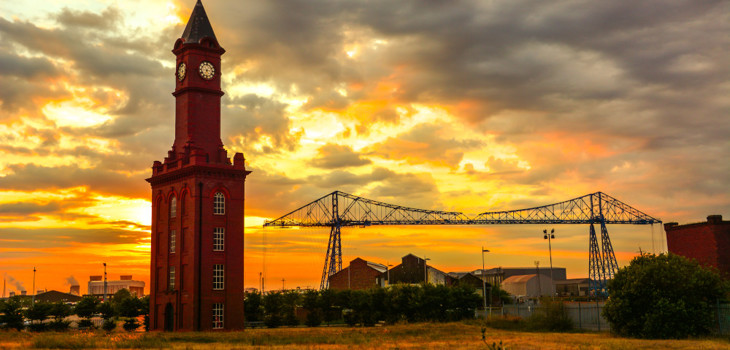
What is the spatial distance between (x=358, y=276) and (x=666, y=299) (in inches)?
2870

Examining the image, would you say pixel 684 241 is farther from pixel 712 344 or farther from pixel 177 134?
pixel 177 134

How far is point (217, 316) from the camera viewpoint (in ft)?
195

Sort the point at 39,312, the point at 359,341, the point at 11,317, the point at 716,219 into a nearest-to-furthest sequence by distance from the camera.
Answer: the point at 359,341, the point at 11,317, the point at 39,312, the point at 716,219

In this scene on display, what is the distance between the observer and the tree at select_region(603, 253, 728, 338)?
154 feet

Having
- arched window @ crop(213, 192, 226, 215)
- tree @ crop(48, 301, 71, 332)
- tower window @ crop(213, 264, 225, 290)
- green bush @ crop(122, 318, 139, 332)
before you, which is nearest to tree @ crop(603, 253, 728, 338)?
tower window @ crop(213, 264, 225, 290)

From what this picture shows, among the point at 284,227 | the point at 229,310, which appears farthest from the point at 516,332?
the point at 284,227

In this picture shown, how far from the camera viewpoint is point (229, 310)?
60.1 m

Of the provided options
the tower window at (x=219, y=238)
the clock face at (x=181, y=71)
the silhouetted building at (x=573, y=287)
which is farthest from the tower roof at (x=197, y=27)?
the silhouetted building at (x=573, y=287)

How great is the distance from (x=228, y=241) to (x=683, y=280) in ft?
121

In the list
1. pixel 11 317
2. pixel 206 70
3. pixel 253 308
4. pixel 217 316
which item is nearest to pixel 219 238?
pixel 217 316

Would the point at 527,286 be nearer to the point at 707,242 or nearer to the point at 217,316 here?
the point at 707,242

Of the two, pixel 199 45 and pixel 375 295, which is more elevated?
pixel 199 45

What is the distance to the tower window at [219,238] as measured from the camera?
197 ft

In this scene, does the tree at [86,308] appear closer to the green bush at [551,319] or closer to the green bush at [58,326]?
the green bush at [58,326]
